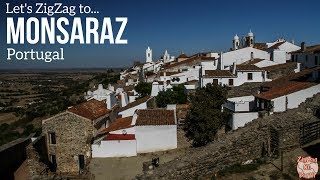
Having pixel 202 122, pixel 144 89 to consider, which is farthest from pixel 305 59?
pixel 202 122

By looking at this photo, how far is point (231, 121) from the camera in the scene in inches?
882

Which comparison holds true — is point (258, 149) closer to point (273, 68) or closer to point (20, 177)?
point (20, 177)

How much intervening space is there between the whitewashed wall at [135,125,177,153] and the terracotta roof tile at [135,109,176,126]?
279 mm

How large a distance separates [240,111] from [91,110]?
1077 cm

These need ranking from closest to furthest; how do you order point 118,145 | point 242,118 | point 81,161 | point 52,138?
point 242,118
point 118,145
point 81,161
point 52,138

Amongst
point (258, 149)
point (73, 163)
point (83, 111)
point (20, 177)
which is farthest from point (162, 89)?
point (258, 149)

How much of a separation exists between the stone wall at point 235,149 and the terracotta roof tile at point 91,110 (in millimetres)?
13645

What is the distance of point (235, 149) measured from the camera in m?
12.5

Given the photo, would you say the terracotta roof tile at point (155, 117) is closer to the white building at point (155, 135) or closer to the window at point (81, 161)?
the white building at point (155, 135)

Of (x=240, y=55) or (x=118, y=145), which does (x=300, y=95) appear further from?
(x=240, y=55)

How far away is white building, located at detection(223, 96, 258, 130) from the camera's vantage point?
21391mm

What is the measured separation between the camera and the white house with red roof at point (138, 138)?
72.6 feet

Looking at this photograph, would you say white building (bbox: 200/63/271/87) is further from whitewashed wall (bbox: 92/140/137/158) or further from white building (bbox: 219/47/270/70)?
whitewashed wall (bbox: 92/140/137/158)

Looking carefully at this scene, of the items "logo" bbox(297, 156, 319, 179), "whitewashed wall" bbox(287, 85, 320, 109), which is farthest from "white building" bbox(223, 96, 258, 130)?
"logo" bbox(297, 156, 319, 179)
